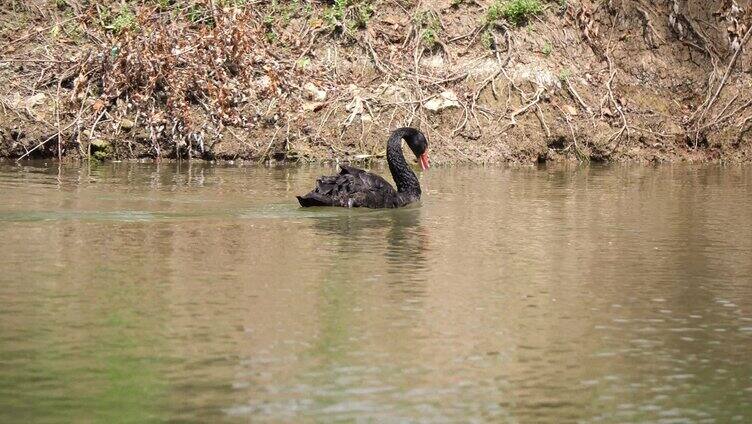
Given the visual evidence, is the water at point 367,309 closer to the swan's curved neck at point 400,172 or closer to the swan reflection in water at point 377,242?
the swan reflection in water at point 377,242

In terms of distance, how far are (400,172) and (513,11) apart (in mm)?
7792

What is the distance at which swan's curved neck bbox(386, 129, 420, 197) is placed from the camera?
670 inches

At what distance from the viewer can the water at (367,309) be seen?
780cm

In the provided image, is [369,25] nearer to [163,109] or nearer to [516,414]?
[163,109]

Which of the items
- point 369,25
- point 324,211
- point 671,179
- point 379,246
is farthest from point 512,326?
point 369,25

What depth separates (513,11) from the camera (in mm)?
24250

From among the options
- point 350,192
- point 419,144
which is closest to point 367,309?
point 350,192

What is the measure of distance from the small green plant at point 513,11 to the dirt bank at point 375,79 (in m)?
0.03

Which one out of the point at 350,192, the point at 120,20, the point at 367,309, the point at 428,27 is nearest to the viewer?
the point at 367,309

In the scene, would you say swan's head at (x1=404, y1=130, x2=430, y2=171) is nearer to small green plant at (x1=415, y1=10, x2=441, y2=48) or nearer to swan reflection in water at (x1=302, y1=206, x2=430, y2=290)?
swan reflection in water at (x1=302, y1=206, x2=430, y2=290)

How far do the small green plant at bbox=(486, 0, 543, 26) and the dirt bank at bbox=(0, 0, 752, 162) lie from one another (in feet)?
0.11

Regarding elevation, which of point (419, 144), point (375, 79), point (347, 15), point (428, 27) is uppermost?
point (347, 15)

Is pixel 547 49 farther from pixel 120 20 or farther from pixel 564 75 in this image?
pixel 120 20

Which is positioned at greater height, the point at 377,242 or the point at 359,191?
the point at 359,191
